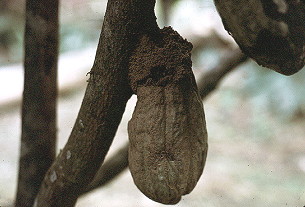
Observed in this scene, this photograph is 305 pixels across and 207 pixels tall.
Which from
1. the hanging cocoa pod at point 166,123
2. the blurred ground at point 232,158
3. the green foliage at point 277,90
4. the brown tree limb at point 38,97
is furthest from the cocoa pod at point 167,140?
the green foliage at point 277,90

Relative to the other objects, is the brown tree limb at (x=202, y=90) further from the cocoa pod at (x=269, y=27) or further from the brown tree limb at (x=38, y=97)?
the cocoa pod at (x=269, y=27)

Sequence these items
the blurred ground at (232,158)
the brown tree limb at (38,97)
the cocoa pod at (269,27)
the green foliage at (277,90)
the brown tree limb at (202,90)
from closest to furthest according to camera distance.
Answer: the cocoa pod at (269,27)
the brown tree limb at (38,97)
the brown tree limb at (202,90)
the blurred ground at (232,158)
the green foliage at (277,90)

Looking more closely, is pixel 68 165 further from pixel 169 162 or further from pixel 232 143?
pixel 232 143

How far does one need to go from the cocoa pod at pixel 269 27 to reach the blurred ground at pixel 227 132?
1339mm

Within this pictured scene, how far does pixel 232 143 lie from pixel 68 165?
7.42ft

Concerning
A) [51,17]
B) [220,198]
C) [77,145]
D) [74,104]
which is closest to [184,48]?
[77,145]

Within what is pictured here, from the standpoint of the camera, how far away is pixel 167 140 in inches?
23.8

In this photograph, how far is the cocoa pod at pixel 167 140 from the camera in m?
0.60

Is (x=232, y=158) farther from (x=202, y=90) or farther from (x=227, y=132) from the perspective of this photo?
(x=202, y=90)

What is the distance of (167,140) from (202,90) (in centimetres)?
50

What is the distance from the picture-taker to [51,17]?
2.95 ft

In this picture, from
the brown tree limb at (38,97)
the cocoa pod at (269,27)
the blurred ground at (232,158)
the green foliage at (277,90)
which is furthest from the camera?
the green foliage at (277,90)

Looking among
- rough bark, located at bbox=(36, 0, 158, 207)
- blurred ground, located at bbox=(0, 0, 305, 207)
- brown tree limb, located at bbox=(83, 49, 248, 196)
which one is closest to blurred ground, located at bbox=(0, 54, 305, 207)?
blurred ground, located at bbox=(0, 0, 305, 207)

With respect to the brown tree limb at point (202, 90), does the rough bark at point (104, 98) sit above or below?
above
